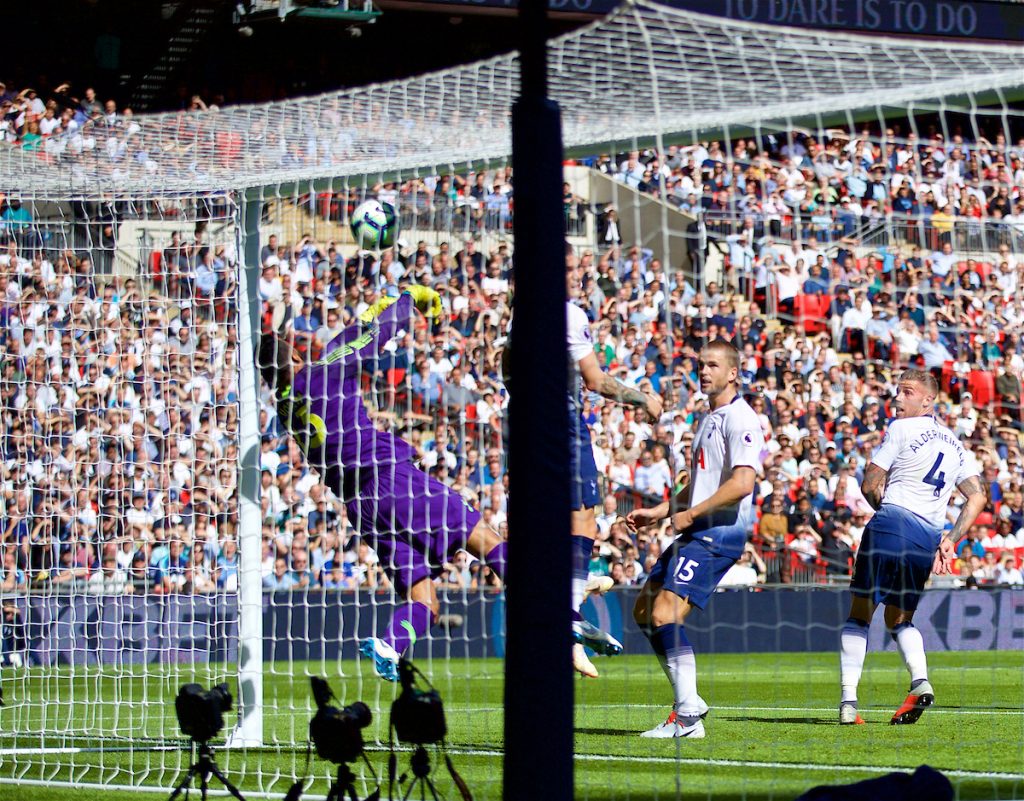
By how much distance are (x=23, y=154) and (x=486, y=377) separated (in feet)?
13.0

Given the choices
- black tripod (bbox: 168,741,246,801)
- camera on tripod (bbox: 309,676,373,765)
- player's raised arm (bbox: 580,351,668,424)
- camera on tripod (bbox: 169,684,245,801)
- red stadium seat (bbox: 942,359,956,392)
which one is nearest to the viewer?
camera on tripod (bbox: 309,676,373,765)

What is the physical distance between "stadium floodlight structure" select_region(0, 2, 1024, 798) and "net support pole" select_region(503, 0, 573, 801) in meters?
0.09

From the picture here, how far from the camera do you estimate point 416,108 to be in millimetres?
7938

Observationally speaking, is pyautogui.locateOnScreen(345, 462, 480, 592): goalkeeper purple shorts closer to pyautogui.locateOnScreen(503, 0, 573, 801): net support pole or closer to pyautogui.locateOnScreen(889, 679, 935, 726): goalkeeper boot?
pyautogui.locateOnScreen(889, 679, 935, 726): goalkeeper boot

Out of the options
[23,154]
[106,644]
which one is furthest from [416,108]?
[106,644]

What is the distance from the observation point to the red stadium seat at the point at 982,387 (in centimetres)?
941

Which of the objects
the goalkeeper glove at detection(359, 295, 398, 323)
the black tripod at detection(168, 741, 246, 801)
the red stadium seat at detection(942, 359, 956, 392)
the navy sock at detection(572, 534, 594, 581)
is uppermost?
the goalkeeper glove at detection(359, 295, 398, 323)

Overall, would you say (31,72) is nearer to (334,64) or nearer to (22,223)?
(334,64)

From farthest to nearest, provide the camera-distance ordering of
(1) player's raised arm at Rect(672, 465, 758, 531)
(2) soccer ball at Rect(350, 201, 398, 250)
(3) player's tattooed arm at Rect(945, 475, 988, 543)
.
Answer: (3) player's tattooed arm at Rect(945, 475, 988, 543) < (2) soccer ball at Rect(350, 201, 398, 250) < (1) player's raised arm at Rect(672, 465, 758, 531)

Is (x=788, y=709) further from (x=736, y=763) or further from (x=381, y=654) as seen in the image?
(x=381, y=654)

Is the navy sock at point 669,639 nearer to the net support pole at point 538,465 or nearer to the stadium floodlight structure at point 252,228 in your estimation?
the stadium floodlight structure at point 252,228

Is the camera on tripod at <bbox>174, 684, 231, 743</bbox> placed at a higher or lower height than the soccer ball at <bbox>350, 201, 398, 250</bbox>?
lower

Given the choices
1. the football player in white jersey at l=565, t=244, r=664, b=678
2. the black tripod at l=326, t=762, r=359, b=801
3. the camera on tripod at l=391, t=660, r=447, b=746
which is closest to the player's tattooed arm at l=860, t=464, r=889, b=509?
the football player in white jersey at l=565, t=244, r=664, b=678

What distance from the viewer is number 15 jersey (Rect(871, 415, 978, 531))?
841cm
